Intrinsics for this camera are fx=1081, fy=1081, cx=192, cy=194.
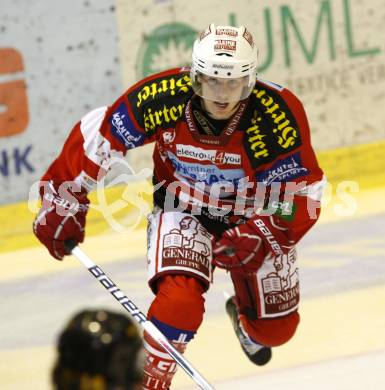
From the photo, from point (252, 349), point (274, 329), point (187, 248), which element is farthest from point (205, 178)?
point (252, 349)

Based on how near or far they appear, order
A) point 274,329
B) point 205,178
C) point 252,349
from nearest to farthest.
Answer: point 205,178 → point 274,329 → point 252,349

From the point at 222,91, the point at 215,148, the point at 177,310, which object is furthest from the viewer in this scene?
the point at 215,148

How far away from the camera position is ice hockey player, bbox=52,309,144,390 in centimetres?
152

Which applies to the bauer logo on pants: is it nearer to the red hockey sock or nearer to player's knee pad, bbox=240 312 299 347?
the red hockey sock

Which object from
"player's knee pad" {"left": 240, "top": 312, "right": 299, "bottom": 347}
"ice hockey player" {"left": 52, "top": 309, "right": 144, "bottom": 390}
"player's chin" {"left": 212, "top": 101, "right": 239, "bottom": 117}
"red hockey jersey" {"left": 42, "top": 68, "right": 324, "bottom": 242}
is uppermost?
"ice hockey player" {"left": 52, "top": 309, "right": 144, "bottom": 390}

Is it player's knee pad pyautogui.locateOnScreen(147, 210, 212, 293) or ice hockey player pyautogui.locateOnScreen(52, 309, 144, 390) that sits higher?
ice hockey player pyautogui.locateOnScreen(52, 309, 144, 390)

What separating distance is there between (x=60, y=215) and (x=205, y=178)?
0.54 metres

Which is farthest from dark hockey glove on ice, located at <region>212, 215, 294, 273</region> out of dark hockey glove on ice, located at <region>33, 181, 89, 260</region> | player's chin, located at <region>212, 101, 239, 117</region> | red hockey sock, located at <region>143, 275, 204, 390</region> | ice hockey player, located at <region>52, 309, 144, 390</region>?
ice hockey player, located at <region>52, 309, 144, 390</region>

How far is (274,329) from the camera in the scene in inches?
163

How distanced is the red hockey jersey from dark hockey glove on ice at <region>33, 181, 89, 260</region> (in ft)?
0.16

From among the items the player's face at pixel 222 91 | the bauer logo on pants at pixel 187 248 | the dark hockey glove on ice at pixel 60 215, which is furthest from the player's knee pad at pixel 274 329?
the player's face at pixel 222 91

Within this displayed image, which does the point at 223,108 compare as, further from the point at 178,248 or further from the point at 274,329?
the point at 274,329

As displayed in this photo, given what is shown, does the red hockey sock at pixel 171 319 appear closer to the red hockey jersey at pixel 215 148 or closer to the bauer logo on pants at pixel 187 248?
the bauer logo on pants at pixel 187 248

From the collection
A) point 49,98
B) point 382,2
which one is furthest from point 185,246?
point 382,2
